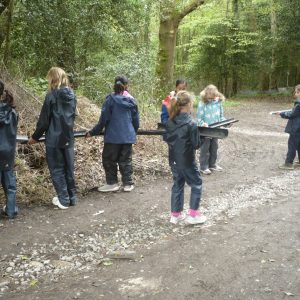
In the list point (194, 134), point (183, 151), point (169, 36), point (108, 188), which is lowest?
point (108, 188)

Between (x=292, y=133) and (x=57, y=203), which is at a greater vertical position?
(x=292, y=133)

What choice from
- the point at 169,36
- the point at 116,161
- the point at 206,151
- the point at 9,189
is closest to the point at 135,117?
the point at 116,161

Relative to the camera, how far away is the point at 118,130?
727 cm

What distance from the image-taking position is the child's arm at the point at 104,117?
720cm

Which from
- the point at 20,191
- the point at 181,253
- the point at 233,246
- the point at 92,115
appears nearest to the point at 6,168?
the point at 20,191

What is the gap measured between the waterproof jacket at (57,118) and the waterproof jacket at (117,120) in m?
0.88

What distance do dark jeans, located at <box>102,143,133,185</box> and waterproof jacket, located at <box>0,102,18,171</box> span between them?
187cm

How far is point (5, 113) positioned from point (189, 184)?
2801 millimetres

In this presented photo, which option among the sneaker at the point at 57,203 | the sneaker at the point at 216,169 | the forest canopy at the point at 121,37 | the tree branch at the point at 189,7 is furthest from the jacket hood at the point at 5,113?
the tree branch at the point at 189,7

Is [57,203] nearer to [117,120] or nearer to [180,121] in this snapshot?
[117,120]

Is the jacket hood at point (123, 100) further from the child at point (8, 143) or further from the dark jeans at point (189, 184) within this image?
the child at point (8, 143)

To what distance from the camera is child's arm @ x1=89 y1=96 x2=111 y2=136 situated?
23.6 feet

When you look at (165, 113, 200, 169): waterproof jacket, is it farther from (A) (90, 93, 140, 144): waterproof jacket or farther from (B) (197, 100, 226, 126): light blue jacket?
(B) (197, 100, 226, 126): light blue jacket

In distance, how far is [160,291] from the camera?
161 inches
